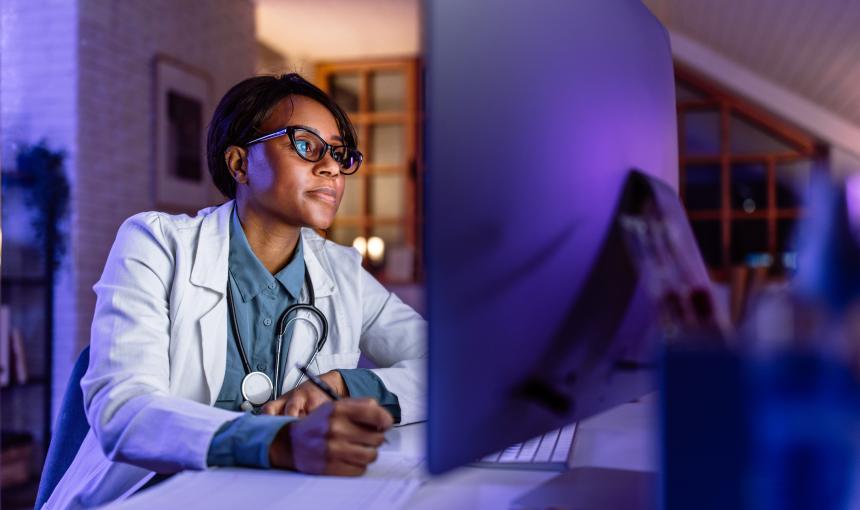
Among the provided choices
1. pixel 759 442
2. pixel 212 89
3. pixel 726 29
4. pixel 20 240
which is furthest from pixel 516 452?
pixel 726 29

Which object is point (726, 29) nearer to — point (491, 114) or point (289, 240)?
point (289, 240)

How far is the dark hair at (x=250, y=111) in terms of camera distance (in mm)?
1485

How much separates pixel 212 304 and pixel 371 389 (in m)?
0.30

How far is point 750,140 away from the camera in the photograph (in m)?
7.30

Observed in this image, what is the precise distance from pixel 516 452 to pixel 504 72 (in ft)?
1.65

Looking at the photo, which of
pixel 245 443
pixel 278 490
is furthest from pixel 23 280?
pixel 278 490

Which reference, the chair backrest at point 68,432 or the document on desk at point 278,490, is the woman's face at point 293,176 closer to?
the chair backrest at point 68,432

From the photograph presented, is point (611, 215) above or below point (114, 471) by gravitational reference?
above

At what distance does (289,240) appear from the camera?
4.87 ft

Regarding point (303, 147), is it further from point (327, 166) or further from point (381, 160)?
point (381, 160)

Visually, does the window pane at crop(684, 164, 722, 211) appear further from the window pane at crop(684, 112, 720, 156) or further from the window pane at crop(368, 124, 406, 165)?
the window pane at crop(368, 124, 406, 165)

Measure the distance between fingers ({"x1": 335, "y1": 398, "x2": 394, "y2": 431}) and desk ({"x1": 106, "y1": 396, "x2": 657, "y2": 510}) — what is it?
0.18 feet

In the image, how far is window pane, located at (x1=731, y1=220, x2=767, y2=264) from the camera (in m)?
7.05

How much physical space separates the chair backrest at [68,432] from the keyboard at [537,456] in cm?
69
